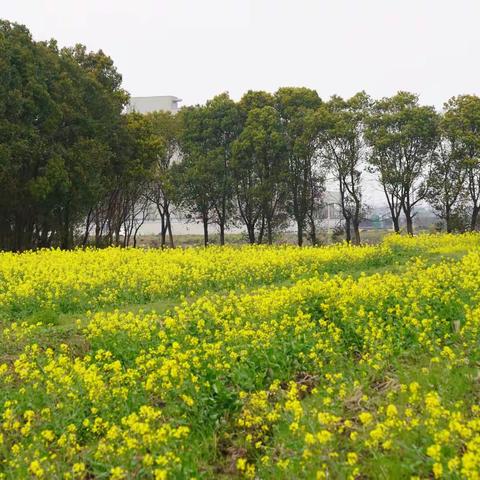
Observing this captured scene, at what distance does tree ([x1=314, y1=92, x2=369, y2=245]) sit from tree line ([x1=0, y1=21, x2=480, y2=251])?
3.2 inches

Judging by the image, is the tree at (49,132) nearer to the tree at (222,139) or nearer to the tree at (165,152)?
the tree at (222,139)

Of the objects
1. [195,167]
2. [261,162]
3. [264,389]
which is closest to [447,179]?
[261,162]

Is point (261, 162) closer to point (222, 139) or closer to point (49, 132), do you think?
point (222, 139)

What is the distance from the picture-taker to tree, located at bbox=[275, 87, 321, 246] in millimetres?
37344

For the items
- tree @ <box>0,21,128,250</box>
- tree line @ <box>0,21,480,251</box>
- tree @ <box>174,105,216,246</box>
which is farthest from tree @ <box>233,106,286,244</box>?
tree @ <box>0,21,128,250</box>

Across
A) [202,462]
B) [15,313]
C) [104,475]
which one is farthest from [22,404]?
[15,313]

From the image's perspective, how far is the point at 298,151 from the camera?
120 ft

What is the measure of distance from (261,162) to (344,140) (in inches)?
217

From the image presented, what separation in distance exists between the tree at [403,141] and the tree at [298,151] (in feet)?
13.3

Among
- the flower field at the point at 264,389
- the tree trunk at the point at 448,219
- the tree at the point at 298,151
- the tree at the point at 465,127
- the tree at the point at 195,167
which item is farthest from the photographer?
the tree at the point at 195,167

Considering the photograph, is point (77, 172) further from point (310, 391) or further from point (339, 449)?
point (339, 449)

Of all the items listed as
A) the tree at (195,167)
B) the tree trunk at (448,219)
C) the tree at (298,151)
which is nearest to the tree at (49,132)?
the tree at (195,167)

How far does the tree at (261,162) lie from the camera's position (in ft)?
121

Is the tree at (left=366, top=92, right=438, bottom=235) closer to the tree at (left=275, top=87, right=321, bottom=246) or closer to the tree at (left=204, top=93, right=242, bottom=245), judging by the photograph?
the tree at (left=275, top=87, right=321, bottom=246)
